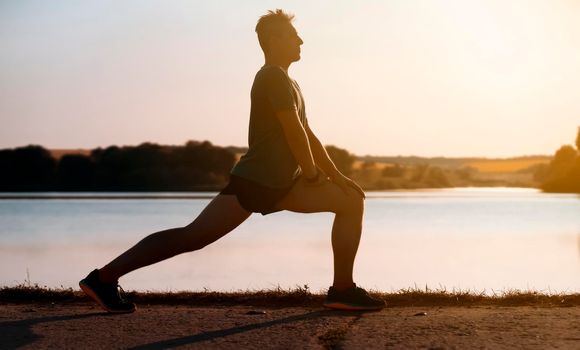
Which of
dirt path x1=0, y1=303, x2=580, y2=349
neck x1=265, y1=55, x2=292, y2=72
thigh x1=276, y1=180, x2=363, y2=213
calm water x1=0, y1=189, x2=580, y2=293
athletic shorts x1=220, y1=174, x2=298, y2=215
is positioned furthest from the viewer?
calm water x1=0, y1=189, x2=580, y2=293

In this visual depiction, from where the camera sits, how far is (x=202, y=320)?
4.93 m

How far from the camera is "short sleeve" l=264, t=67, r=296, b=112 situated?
491 centimetres

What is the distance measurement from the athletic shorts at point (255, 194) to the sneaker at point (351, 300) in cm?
74

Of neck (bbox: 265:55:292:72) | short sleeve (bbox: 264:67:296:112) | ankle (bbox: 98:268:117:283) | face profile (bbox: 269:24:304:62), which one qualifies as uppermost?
face profile (bbox: 269:24:304:62)

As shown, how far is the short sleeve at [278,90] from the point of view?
193 inches

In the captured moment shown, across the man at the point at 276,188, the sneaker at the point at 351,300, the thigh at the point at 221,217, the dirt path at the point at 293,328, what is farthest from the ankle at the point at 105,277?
the sneaker at the point at 351,300

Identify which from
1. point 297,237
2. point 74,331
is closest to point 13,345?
point 74,331

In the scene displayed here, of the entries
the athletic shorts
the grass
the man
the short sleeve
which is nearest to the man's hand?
the man

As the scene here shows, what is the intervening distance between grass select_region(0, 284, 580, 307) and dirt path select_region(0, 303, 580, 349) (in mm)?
284

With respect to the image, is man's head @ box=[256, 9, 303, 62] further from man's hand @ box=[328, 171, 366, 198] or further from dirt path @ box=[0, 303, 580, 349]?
dirt path @ box=[0, 303, 580, 349]

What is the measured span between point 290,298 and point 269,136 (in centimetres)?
139

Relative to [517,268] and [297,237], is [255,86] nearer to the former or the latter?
[517,268]

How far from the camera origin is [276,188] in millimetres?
4910

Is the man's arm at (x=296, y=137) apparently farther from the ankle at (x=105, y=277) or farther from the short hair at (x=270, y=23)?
the ankle at (x=105, y=277)
